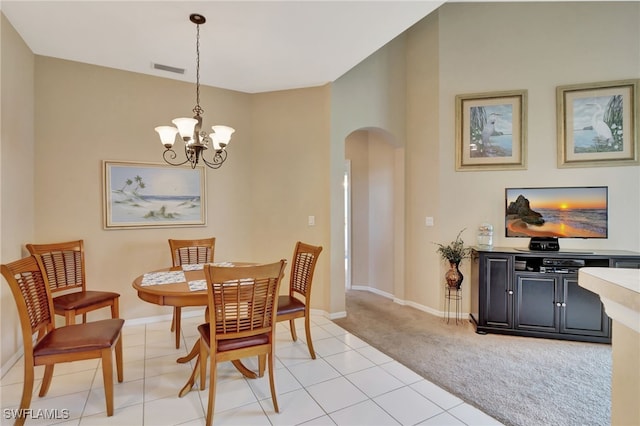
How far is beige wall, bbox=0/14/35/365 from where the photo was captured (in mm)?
2449

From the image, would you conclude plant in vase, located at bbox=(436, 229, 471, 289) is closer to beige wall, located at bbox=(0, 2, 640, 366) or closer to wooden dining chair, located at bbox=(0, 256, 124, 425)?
beige wall, located at bbox=(0, 2, 640, 366)

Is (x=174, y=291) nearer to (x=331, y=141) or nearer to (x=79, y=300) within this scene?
(x=79, y=300)

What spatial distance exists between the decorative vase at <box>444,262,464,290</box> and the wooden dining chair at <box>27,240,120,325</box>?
354 cm

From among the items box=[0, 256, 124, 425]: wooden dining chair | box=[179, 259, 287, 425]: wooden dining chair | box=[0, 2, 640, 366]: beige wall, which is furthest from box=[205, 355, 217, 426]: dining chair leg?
box=[0, 2, 640, 366]: beige wall

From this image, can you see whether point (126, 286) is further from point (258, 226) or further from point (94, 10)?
→ point (94, 10)

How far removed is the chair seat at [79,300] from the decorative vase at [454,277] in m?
3.56

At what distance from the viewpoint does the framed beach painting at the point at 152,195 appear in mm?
3340

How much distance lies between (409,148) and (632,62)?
249cm

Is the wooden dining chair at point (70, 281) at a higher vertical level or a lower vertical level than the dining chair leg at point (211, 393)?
higher

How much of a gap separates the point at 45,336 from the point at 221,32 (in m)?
2.66

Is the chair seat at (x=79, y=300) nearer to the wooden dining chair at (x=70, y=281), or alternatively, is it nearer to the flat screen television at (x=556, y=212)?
the wooden dining chair at (x=70, y=281)

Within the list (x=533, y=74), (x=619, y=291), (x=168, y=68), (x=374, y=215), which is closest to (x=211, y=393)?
(x=619, y=291)

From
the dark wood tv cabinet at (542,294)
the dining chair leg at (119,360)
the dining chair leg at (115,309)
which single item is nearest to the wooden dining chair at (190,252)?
the dining chair leg at (115,309)

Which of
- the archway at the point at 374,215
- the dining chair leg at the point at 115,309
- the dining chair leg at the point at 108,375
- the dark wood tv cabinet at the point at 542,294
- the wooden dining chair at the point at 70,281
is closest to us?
the dining chair leg at the point at 108,375
